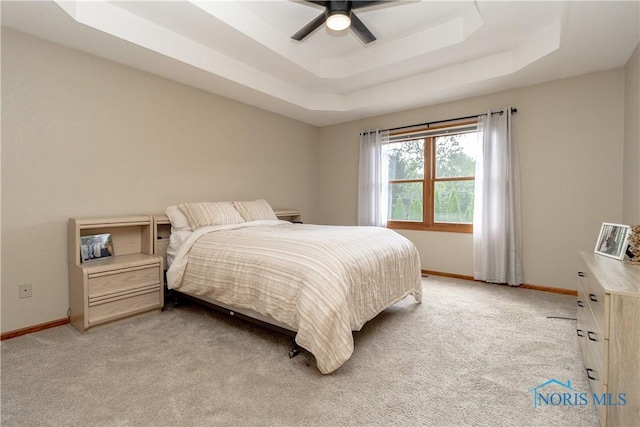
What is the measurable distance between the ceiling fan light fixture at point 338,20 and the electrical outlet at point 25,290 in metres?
3.26

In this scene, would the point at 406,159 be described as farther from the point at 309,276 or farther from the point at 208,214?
the point at 309,276

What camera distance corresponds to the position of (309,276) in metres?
1.83

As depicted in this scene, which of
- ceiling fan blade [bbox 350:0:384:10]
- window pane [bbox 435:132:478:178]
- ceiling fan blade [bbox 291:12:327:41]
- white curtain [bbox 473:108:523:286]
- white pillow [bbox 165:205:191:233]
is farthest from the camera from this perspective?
window pane [bbox 435:132:478:178]

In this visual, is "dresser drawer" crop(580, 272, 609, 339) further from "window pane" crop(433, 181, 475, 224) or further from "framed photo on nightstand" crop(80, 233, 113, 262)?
"framed photo on nightstand" crop(80, 233, 113, 262)

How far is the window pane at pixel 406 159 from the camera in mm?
4363

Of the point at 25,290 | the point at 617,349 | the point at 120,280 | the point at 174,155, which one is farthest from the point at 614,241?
the point at 25,290

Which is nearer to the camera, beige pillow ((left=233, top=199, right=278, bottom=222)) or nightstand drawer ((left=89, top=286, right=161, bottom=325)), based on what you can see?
nightstand drawer ((left=89, top=286, right=161, bottom=325))

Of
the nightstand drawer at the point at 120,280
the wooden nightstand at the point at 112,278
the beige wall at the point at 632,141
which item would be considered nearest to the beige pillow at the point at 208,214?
the wooden nightstand at the point at 112,278

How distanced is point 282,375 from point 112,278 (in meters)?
1.74

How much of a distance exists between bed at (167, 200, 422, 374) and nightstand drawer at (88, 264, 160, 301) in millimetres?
160

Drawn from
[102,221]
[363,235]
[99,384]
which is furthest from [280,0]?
[99,384]

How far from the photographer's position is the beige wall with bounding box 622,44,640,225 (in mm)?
2490

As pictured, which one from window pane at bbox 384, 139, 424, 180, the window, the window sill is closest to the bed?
the window sill

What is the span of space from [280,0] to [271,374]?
3042mm
